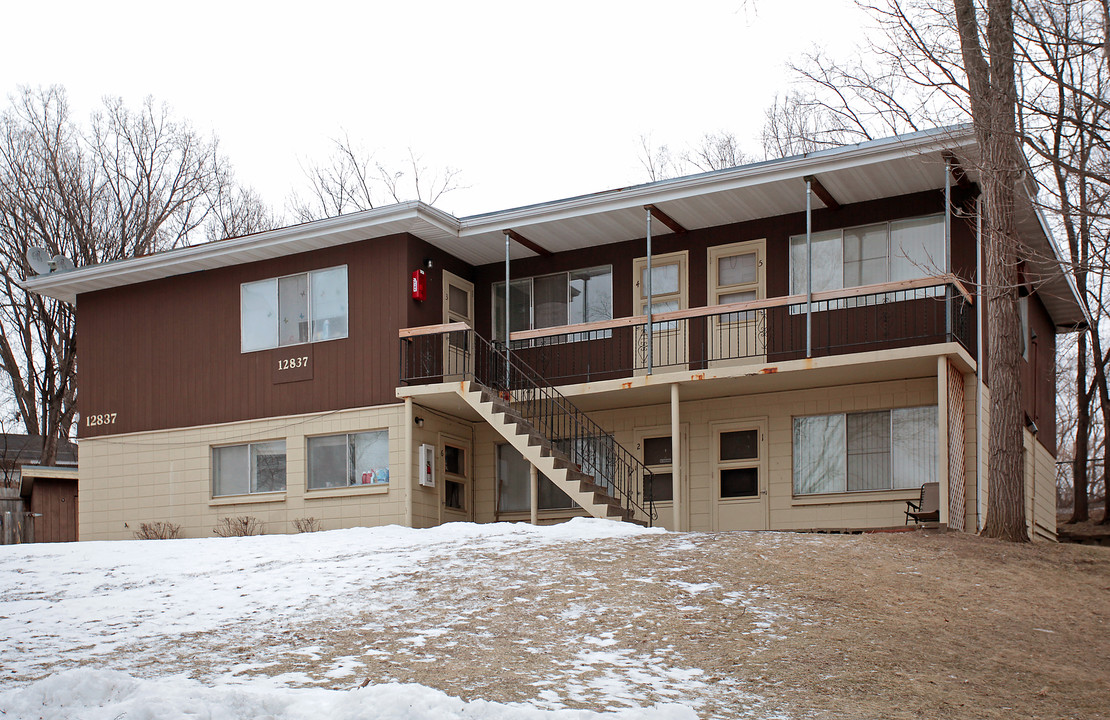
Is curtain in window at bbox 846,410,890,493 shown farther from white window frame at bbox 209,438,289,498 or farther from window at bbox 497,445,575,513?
white window frame at bbox 209,438,289,498

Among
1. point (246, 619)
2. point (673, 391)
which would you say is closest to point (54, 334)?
point (673, 391)

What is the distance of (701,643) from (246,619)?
3986mm

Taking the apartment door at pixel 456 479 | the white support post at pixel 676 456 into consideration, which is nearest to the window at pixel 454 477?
the apartment door at pixel 456 479

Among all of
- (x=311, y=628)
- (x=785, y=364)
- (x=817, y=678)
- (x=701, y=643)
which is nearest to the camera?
(x=817, y=678)

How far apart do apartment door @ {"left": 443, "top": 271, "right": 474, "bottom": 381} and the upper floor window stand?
536cm

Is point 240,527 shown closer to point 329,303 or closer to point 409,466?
point 409,466

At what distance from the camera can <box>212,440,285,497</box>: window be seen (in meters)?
→ 17.8

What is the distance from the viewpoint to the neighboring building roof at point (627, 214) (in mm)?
14281

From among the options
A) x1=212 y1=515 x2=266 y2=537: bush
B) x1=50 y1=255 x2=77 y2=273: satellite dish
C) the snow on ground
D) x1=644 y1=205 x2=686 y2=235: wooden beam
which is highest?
x1=644 y1=205 x2=686 y2=235: wooden beam

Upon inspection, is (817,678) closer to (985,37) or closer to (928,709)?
(928,709)

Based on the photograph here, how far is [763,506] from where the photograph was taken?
52.7 feet

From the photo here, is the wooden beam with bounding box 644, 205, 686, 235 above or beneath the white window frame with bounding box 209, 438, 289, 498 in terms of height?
above

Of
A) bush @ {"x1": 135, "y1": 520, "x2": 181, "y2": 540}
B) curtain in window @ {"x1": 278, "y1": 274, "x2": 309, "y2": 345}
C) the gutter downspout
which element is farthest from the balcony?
bush @ {"x1": 135, "y1": 520, "x2": 181, "y2": 540}

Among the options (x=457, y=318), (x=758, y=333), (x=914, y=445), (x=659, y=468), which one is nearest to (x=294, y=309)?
(x=457, y=318)
